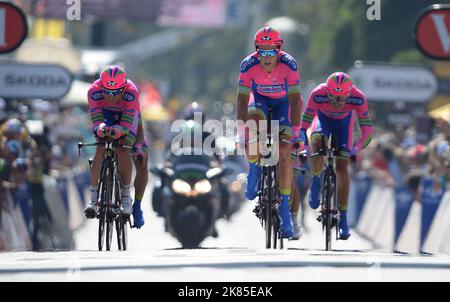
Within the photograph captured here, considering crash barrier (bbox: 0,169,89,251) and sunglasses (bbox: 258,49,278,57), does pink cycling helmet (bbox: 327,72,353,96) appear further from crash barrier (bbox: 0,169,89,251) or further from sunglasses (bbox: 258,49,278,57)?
crash barrier (bbox: 0,169,89,251)

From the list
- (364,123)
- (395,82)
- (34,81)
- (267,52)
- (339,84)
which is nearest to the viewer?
(267,52)

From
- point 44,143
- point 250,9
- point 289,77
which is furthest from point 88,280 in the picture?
point 250,9

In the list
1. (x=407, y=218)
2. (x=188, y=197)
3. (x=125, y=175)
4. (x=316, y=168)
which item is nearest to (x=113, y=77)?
(x=125, y=175)

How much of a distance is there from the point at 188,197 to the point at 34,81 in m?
3.77

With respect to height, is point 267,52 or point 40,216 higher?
point 267,52

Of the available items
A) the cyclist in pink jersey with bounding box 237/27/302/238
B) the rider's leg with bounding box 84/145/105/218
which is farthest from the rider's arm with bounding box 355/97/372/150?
the rider's leg with bounding box 84/145/105/218

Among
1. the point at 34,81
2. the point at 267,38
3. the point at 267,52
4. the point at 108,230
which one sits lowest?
the point at 108,230

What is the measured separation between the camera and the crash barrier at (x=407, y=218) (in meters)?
19.9

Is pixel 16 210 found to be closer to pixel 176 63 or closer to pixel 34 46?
pixel 34 46

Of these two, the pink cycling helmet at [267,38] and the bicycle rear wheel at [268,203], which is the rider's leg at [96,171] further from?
the pink cycling helmet at [267,38]

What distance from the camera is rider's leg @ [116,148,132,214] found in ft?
51.4

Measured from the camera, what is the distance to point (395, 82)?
2255 cm

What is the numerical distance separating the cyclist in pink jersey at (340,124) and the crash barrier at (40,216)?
4.88m

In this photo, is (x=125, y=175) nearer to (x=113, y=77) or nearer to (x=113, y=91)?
(x=113, y=91)
